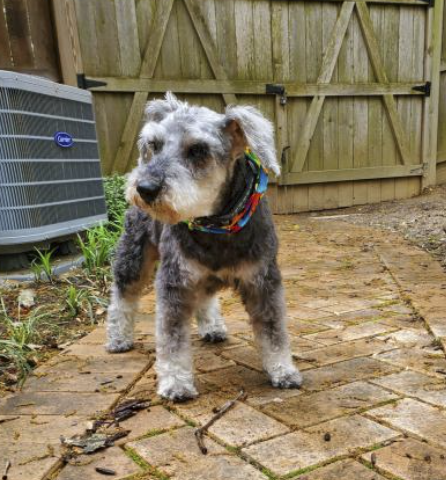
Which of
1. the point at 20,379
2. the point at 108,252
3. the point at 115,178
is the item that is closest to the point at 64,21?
the point at 115,178

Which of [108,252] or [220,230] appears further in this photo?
[108,252]

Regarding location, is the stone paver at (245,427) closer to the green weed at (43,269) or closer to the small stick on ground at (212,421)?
the small stick on ground at (212,421)

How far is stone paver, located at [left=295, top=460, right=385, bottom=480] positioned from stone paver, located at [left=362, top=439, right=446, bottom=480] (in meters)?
0.05

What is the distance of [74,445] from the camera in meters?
1.99

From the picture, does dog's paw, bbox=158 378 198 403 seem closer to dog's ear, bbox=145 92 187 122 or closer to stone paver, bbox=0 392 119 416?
stone paver, bbox=0 392 119 416

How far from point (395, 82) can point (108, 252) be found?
250 inches

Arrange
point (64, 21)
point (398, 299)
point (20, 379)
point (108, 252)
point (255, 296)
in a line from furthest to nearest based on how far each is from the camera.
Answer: point (64, 21) → point (108, 252) → point (398, 299) → point (20, 379) → point (255, 296)

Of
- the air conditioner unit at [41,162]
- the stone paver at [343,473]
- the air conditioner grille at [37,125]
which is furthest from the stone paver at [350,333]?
the air conditioner grille at [37,125]

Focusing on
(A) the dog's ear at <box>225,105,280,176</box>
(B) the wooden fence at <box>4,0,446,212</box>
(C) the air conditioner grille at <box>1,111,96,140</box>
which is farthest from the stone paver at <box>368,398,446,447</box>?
(B) the wooden fence at <box>4,0,446,212</box>

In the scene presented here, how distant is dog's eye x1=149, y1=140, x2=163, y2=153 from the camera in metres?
2.32

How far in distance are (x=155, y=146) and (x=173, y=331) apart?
0.93 metres

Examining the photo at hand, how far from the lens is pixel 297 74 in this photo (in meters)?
7.90

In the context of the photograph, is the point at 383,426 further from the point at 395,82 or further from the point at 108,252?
the point at 395,82

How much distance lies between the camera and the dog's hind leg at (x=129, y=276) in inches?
121
